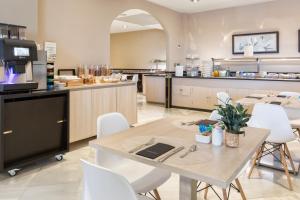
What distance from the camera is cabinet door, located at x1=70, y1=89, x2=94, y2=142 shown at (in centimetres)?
366

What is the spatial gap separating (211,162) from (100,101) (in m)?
3.04

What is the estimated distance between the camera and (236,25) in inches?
264

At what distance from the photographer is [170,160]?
4.33 ft

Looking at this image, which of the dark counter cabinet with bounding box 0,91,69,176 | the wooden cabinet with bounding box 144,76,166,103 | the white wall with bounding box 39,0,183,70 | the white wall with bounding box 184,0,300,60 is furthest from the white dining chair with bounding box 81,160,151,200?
the wooden cabinet with bounding box 144,76,166,103

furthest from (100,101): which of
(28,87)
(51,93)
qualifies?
(28,87)

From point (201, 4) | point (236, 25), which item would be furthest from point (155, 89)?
point (236, 25)

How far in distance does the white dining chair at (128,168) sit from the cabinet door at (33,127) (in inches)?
51.5

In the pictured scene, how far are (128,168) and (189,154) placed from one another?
72 centimetres

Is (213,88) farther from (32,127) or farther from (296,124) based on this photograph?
(32,127)

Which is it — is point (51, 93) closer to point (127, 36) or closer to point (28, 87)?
point (28, 87)

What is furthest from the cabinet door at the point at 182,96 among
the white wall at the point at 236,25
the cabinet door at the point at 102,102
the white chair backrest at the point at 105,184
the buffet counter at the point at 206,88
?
the white chair backrest at the point at 105,184

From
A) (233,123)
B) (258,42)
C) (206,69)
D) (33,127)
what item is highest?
(258,42)

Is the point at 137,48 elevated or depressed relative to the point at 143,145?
elevated

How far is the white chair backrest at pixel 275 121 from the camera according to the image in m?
2.67
